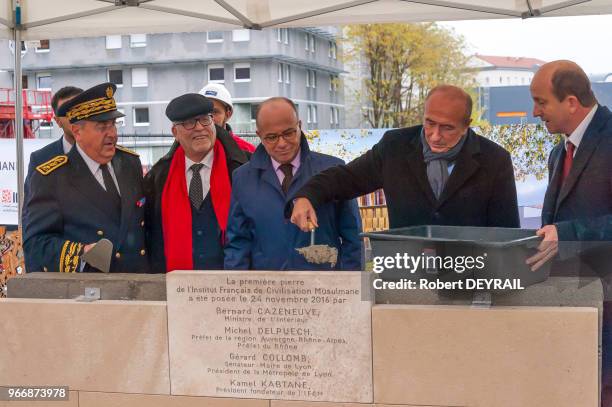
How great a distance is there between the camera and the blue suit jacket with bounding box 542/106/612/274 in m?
2.78

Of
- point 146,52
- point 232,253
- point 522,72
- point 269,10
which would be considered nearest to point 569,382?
point 232,253

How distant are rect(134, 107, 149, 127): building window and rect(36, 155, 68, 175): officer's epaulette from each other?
31.4ft

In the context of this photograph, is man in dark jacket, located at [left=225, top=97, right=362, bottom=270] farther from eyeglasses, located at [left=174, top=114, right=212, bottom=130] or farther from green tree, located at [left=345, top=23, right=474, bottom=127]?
green tree, located at [left=345, top=23, right=474, bottom=127]

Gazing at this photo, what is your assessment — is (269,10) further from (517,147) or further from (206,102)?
(517,147)

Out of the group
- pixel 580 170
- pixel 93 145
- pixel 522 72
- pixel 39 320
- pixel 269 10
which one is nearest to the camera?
pixel 580 170

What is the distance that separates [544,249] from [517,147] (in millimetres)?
5031

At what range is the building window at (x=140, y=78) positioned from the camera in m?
13.8

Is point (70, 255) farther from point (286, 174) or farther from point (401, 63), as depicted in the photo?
point (401, 63)

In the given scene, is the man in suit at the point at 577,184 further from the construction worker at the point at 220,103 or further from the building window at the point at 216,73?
the building window at the point at 216,73

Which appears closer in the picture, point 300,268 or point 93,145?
point 300,268

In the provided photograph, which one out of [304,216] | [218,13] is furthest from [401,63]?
[304,216]

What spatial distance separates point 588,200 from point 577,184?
8cm

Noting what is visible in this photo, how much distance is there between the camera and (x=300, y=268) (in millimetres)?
3266

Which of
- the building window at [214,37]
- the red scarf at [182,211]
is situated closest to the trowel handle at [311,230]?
the red scarf at [182,211]
